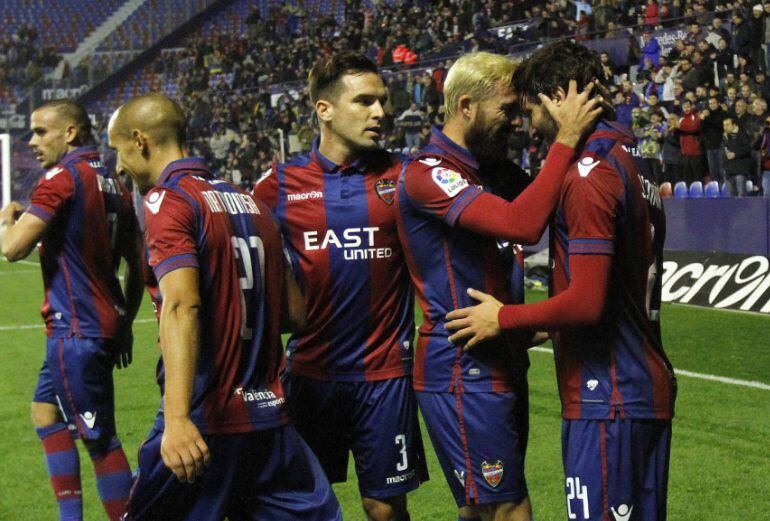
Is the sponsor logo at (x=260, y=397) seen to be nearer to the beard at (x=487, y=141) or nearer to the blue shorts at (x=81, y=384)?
the beard at (x=487, y=141)

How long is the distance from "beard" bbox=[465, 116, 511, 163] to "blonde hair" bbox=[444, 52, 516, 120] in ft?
0.36

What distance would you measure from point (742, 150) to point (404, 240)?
1282 centimetres

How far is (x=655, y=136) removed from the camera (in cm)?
1712

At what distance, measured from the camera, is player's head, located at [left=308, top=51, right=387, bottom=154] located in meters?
4.37

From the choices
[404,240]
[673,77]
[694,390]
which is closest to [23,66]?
[673,77]

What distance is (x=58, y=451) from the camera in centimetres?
523

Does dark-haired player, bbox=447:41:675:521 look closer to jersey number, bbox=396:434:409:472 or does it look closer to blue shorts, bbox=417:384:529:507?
blue shorts, bbox=417:384:529:507

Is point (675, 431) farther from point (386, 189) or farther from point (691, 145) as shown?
point (691, 145)

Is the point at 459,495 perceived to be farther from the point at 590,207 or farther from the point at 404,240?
the point at 590,207

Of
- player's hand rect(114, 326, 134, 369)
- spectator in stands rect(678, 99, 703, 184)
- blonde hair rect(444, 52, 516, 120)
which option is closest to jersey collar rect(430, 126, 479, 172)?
blonde hair rect(444, 52, 516, 120)

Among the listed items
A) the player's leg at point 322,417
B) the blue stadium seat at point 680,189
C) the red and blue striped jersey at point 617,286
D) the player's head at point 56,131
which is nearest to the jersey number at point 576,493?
the red and blue striped jersey at point 617,286

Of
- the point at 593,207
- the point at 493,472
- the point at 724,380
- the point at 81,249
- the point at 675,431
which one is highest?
the point at 593,207

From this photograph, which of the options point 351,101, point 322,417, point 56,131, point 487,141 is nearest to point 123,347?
point 56,131

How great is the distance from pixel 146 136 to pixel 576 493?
1.64 meters
